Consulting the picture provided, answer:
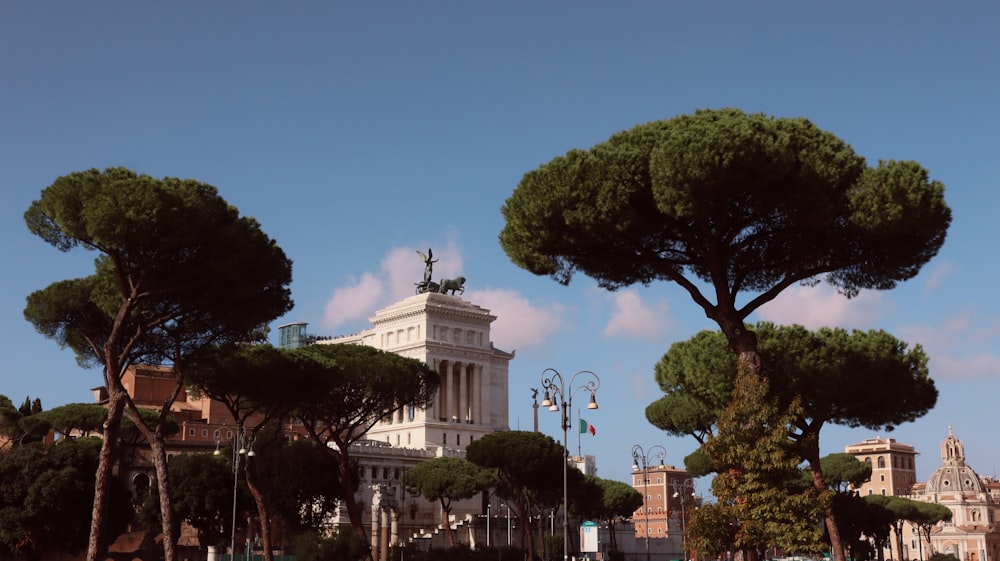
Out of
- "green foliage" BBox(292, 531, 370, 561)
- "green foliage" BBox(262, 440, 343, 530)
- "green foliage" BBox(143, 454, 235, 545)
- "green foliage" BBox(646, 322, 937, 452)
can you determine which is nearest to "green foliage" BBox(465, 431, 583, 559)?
"green foliage" BBox(262, 440, 343, 530)

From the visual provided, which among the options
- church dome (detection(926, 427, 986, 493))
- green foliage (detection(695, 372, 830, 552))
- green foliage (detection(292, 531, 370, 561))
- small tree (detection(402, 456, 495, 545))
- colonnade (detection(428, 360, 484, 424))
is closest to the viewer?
green foliage (detection(695, 372, 830, 552))

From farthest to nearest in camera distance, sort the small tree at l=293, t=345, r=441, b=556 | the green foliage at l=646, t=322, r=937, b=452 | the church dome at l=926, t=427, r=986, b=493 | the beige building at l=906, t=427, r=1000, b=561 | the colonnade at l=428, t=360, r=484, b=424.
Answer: the church dome at l=926, t=427, r=986, b=493 < the beige building at l=906, t=427, r=1000, b=561 < the colonnade at l=428, t=360, r=484, b=424 < the small tree at l=293, t=345, r=441, b=556 < the green foliage at l=646, t=322, r=937, b=452

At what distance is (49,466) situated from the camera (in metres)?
44.1

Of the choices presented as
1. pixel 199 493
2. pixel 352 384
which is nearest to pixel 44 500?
pixel 199 493

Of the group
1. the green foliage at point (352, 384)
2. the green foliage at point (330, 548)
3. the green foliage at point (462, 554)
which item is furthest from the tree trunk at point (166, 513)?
the green foliage at point (462, 554)

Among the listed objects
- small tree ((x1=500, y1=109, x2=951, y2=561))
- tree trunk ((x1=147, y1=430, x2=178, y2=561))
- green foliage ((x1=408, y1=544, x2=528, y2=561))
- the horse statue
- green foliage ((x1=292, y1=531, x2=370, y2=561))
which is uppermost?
the horse statue

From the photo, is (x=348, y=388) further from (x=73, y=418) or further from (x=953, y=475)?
(x=953, y=475)

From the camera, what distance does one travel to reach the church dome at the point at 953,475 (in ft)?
450

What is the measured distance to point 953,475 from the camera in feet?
452

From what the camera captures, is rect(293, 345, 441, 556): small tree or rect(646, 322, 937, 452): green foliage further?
rect(293, 345, 441, 556): small tree

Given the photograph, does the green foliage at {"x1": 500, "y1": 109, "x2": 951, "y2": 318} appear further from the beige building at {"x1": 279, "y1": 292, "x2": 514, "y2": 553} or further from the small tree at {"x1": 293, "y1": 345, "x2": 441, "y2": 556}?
the beige building at {"x1": 279, "y1": 292, "x2": 514, "y2": 553}

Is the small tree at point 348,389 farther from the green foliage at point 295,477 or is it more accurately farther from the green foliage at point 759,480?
the green foliage at point 759,480

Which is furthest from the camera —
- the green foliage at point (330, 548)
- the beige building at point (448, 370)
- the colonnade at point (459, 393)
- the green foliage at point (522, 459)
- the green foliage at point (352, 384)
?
the colonnade at point (459, 393)

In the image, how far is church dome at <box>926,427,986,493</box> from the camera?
137 metres
